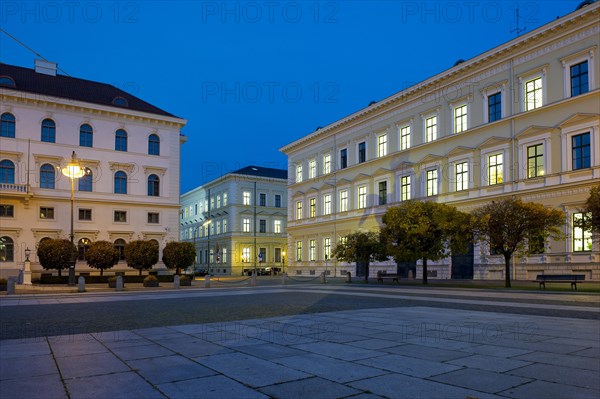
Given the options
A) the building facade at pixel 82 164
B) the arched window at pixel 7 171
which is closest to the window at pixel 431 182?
the building facade at pixel 82 164

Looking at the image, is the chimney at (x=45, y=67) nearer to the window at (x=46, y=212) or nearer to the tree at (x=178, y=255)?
the window at (x=46, y=212)

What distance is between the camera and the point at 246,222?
3295 inches

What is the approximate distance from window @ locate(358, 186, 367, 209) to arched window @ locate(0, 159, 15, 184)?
3420 cm

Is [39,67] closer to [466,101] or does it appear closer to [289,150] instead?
[289,150]

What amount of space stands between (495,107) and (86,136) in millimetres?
39996

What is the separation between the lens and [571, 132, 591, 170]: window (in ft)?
101

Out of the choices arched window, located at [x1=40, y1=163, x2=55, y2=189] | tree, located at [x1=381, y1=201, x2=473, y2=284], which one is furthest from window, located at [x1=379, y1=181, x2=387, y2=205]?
arched window, located at [x1=40, y1=163, x2=55, y2=189]

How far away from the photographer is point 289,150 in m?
66.3

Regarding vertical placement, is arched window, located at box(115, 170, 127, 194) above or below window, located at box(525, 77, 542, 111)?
below

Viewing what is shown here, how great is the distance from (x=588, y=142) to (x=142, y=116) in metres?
43.2

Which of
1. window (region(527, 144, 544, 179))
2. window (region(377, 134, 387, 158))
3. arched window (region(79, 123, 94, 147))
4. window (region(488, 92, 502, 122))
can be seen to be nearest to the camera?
window (region(527, 144, 544, 179))

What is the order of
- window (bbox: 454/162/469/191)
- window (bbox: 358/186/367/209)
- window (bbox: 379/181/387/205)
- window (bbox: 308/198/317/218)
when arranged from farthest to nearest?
window (bbox: 308/198/317/218) < window (bbox: 358/186/367/209) < window (bbox: 379/181/387/205) < window (bbox: 454/162/469/191)

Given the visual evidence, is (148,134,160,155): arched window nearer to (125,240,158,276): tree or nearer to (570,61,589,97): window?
(125,240,158,276): tree

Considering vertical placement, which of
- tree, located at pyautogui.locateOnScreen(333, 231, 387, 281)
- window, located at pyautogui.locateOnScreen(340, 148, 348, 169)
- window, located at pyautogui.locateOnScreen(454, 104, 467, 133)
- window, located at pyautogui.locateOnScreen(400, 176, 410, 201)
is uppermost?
window, located at pyautogui.locateOnScreen(454, 104, 467, 133)
